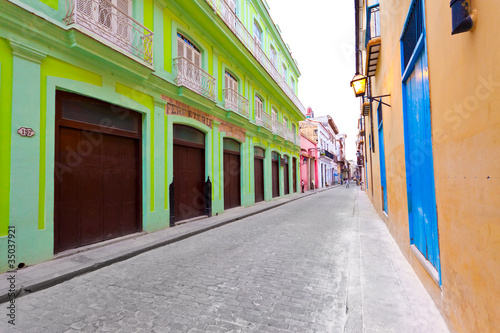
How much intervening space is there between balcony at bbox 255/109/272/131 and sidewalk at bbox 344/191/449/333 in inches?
429

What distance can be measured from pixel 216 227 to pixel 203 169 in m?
2.80

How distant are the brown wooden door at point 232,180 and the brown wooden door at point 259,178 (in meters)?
2.42

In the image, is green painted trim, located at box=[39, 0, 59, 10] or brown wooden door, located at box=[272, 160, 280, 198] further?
brown wooden door, located at box=[272, 160, 280, 198]

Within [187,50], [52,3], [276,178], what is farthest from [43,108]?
[276,178]

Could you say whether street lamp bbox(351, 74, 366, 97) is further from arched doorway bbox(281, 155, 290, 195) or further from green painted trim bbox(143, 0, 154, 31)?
arched doorway bbox(281, 155, 290, 195)

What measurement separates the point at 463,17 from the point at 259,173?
46.3 ft

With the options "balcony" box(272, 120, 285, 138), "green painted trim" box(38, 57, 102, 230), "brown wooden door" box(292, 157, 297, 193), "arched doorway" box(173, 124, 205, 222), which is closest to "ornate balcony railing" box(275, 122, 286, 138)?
"balcony" box(272, 120, 285, 138)

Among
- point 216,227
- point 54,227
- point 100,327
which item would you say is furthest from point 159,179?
point 100,327

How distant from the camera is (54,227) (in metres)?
4.97

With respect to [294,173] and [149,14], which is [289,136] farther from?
[149,14]

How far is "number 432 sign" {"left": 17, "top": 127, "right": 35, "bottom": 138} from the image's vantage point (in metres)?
4.41

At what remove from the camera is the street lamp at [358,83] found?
639 centimetres

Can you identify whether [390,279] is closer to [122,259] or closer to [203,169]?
[122,259]

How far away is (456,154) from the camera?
1.99 m
